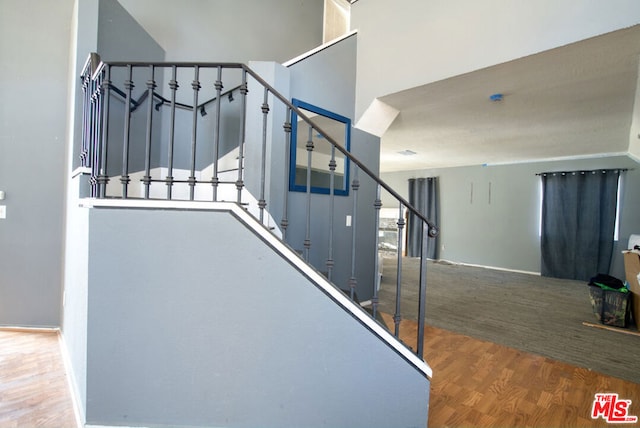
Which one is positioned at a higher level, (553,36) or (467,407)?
(553,36)

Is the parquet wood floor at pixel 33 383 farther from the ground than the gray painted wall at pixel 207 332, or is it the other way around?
the gray painted wall at pixel 207 332

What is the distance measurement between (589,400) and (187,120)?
13.5 ft

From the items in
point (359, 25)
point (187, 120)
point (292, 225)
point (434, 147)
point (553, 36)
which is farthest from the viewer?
point (434, 147)

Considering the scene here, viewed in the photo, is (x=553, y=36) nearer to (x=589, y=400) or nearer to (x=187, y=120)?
(x=589, y=400)

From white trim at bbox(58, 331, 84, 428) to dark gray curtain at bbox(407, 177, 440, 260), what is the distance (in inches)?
270

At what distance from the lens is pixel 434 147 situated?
5.37 metres

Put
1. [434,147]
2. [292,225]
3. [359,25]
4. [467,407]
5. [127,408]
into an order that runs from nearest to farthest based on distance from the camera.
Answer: [127,408] → [467,407] → [292,225] → [359,25] → [434,147]

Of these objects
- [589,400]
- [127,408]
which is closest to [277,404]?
[127,408]

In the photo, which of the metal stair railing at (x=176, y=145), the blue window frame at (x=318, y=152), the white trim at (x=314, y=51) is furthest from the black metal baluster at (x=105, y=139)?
the white trim at (x=314, y=51)

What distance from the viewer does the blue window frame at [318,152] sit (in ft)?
9.76

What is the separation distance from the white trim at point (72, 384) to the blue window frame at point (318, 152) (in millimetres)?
2134

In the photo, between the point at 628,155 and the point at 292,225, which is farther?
the point at 628,155

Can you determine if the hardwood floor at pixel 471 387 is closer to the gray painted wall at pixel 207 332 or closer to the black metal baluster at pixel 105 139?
the gray painted wall at pixel 207 332

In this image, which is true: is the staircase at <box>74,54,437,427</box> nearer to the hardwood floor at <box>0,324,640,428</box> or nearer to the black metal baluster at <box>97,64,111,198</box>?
the black metal baluster at <box>97,64,111,198</box>
